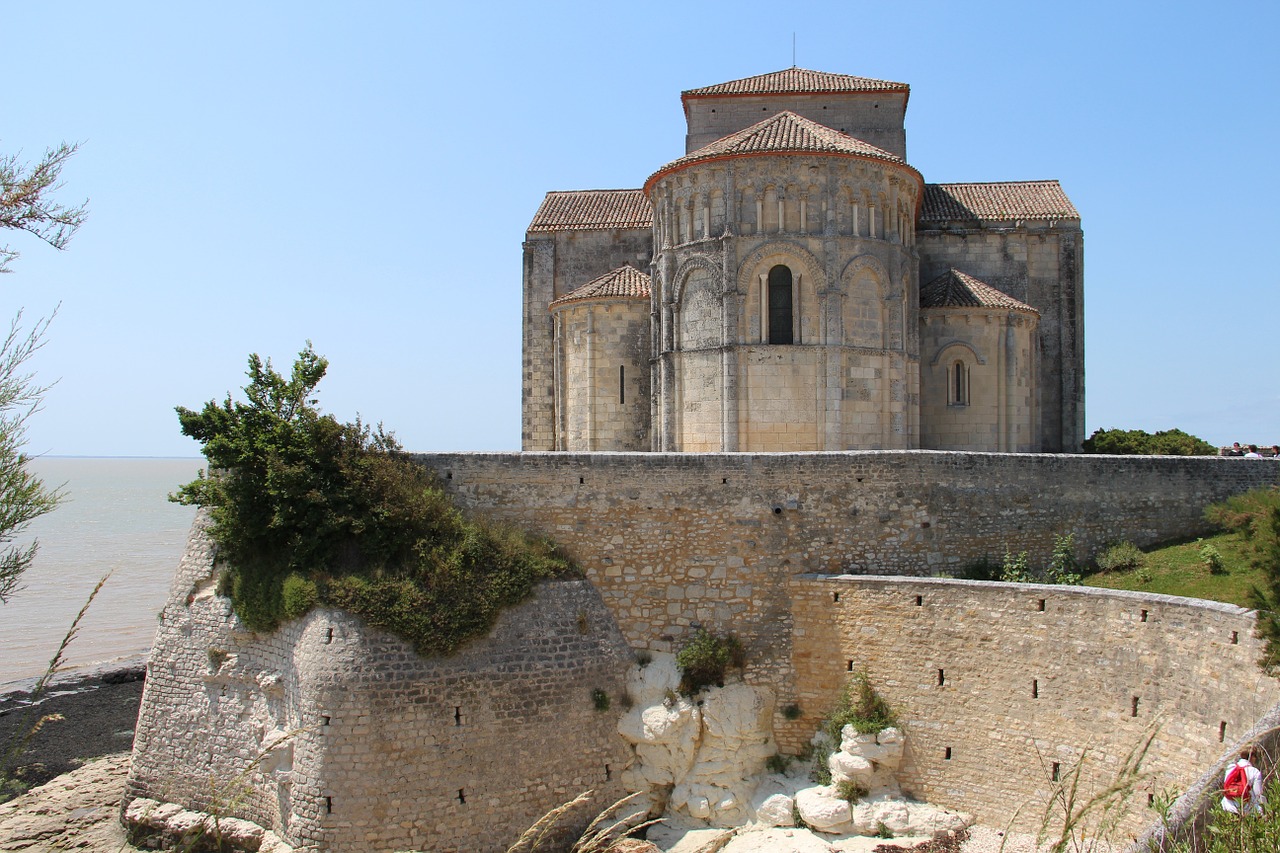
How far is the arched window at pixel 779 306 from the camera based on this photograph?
1830cm

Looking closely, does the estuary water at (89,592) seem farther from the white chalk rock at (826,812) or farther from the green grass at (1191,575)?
the green grass at (1191,575)

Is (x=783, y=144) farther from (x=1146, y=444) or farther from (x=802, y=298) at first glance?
(x=1146, y=444)

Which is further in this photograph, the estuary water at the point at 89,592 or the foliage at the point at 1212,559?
the estuary water at the point at 89,592

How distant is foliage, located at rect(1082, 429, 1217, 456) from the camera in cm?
2164

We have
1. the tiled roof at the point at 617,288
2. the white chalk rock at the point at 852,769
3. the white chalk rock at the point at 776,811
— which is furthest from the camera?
the tiled roof at the point at 617,288

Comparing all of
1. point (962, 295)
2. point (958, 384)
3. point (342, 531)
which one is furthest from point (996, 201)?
point (342, 531)

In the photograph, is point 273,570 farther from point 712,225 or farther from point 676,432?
point 712,225

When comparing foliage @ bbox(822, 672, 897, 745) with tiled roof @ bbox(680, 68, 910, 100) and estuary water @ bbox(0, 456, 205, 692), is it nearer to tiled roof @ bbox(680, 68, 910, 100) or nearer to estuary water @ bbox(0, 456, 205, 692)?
estuary water @ bbox(0, 456, 205, 692)

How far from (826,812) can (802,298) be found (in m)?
9.61

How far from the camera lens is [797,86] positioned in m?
23.4

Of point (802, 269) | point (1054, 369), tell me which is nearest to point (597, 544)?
point (802, 269)

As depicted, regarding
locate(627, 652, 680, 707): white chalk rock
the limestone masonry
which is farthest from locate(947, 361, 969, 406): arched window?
locate(627, 652, 680, 707): white chalk rock

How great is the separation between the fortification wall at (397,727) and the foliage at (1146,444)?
Answer: 1439cm

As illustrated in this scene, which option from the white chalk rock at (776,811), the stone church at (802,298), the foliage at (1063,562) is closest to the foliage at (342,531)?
the white chalk rock at (776,811)
